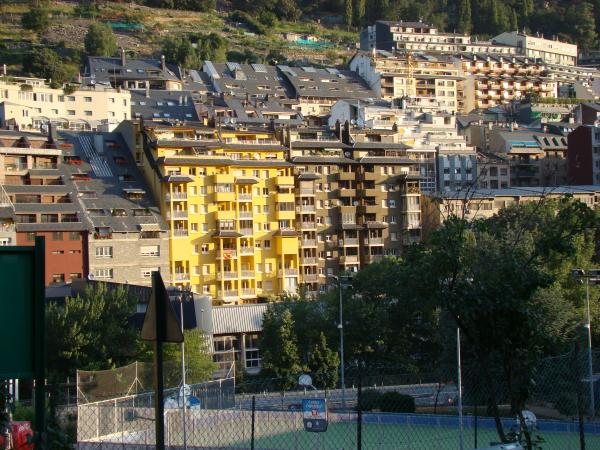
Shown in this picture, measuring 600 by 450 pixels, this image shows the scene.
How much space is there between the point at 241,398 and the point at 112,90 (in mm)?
63228

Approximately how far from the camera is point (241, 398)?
3366 cm

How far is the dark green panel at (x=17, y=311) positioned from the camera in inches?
264

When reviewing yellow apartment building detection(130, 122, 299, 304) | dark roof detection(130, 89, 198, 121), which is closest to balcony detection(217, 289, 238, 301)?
yellow apartment building detection(130, 122, 299, 304)

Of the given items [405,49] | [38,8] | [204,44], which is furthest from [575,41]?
[38,8]

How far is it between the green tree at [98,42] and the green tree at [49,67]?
10486 mm

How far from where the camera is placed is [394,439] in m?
25.1

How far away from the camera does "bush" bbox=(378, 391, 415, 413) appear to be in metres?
30.5

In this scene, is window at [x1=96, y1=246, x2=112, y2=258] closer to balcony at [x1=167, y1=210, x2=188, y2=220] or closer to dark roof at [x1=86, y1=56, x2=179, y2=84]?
balcony at [x1=167, y1=210, x2=188, y2=220]

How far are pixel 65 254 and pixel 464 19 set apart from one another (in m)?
105

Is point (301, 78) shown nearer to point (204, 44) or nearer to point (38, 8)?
point (204, 44)

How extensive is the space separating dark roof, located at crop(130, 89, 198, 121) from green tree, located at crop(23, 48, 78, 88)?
7546mm

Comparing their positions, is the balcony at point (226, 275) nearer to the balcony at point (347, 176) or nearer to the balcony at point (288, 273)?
the balcony at point (288, 273)

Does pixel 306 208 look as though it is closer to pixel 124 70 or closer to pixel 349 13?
pixel 124 70

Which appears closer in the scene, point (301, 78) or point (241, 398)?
point (241, 398)
